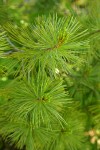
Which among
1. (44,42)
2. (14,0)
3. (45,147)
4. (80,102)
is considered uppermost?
(14,0)

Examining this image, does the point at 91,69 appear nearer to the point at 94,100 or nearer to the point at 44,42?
the point at 94,100

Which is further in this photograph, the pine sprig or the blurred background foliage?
the blurred background foliage

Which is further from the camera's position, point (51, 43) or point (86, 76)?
point (86, 76)

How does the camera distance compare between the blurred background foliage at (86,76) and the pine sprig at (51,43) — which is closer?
the pine sprig at (51,43)

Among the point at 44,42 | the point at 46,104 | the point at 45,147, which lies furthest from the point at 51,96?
the point at 45,147

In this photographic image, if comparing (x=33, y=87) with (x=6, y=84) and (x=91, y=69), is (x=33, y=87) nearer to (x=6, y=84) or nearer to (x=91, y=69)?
(x=6, y=84)

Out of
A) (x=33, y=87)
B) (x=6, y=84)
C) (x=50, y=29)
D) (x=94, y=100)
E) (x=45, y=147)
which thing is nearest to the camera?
(x=50, y=29)

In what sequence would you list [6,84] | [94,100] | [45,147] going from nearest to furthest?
1. [6,84]
2. [45,147]
3. [94,100]

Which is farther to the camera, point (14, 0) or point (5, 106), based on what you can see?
point (14, 0)

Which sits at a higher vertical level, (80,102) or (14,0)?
(14,0)
